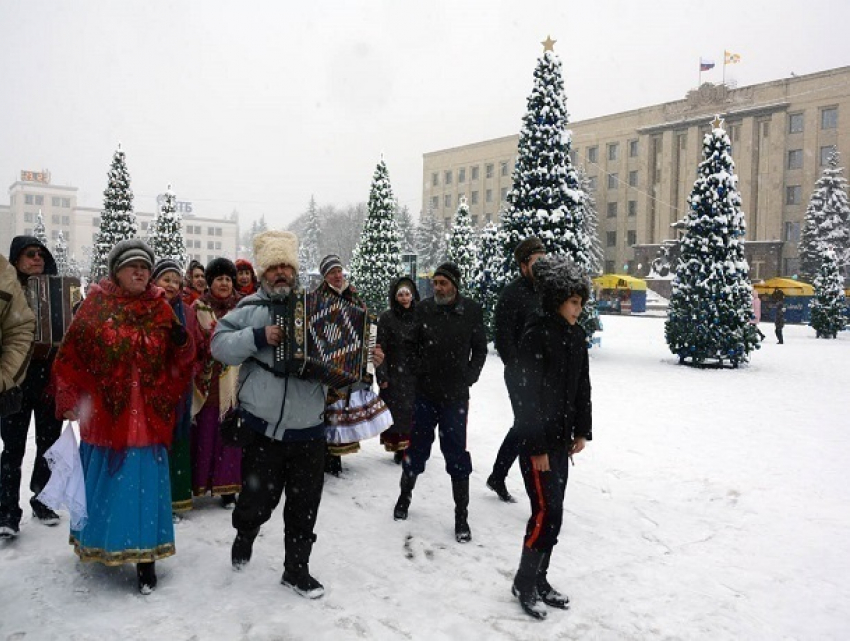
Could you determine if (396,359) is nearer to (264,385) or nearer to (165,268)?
(165,268)

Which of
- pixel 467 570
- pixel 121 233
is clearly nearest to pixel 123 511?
pixel 467 570

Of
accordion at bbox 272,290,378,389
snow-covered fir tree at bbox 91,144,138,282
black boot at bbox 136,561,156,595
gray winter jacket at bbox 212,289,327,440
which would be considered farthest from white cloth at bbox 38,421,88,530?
snow-covered fir tree at bbox 91,144,138,282

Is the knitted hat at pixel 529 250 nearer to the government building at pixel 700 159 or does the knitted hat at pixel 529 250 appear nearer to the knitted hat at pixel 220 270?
the knitted hat at pixel 220 270

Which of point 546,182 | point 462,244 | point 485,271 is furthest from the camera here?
point 462,244

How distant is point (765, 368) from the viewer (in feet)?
57.4

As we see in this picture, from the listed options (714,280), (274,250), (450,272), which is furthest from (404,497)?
(714,280)

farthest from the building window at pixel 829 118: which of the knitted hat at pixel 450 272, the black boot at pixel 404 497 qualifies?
the black boot at pixel 404 497

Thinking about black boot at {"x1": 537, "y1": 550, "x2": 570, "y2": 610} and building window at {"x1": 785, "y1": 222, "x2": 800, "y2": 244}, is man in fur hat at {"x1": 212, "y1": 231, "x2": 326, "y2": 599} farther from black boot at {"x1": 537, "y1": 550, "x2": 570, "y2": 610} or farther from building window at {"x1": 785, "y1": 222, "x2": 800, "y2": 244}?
building window at {"x1": 785, "y1": 222, "x2": 800, "y2": 244}

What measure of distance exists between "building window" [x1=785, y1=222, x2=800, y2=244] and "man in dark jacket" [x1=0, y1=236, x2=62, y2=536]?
64593mm

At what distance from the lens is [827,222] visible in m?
50.5

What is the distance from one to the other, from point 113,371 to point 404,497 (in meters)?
2.63

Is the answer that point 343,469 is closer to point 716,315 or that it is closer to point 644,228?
point 716,315

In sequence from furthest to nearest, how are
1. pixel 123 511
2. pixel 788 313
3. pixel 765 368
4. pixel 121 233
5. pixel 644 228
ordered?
pixel 644 228, pixel 788 313, pixel 121 233, pixel 765 368, pixel 123 511

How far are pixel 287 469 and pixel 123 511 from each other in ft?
3.29
